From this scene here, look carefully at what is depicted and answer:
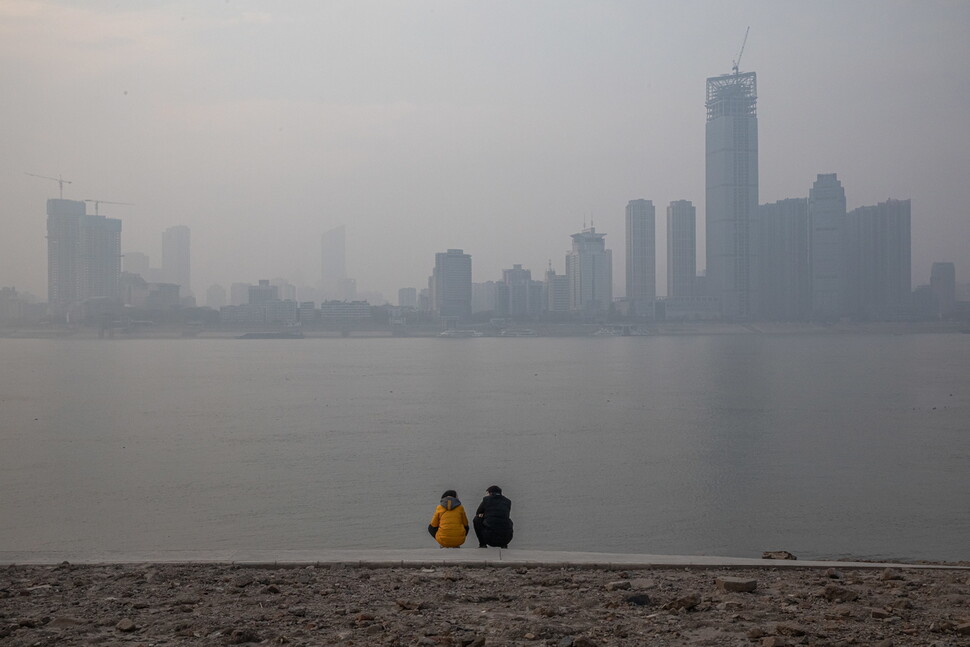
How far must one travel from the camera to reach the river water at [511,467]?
13586 millimetres

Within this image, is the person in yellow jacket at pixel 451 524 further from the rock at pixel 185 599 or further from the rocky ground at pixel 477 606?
the rock at pixel 185 599

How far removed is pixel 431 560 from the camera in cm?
652

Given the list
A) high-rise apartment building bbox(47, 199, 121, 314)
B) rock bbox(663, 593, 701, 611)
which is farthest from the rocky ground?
high-rise apartment building bbox(47, 199, 121, 314)

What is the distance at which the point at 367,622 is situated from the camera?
16.5 feet

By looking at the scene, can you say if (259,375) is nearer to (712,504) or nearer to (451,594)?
(712,504)

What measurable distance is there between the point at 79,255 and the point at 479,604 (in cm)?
19460

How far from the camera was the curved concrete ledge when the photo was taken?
6.40 metres

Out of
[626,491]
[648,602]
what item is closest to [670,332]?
[626,491]

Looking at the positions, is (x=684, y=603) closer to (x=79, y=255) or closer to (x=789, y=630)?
(x=789, y=630)

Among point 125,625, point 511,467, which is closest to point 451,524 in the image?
point 125,625

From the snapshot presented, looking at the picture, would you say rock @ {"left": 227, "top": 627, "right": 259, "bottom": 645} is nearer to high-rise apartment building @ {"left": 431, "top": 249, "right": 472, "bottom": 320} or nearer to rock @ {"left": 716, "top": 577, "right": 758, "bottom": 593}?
rock @ {"left": 716, "top": 577, "right": 758, "bottom": 593}

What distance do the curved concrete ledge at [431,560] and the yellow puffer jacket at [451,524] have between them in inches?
23.1

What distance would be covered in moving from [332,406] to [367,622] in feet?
107

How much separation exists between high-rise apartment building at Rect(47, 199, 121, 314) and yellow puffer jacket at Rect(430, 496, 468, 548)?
7274 inches
